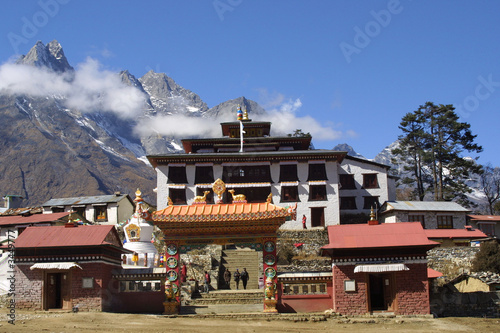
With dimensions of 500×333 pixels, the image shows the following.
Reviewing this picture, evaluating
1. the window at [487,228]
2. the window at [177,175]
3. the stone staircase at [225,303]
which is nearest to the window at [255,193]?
the window at [177,175]

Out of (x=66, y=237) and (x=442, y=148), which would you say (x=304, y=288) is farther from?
(x=442, y=148)

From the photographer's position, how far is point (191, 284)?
30.9 metres

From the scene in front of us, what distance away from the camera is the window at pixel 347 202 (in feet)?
172

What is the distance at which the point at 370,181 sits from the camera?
53.1 m

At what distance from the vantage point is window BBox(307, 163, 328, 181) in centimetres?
4931

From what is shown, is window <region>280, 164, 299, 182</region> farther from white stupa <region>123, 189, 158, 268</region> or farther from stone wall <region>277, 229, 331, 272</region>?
white stupa <region>123, 189, 158, 268</region>

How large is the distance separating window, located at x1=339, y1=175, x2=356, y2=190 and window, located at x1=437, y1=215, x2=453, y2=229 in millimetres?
8416

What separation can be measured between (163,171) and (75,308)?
2523 centimetres

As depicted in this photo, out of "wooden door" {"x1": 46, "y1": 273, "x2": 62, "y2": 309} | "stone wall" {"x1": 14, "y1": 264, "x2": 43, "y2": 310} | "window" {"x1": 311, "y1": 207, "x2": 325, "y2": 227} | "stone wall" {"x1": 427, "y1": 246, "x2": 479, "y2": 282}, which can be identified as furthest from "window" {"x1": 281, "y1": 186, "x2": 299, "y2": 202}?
"stone wall" {"x1": 14, "y1": 264, "x2": 43, "y2": 310}

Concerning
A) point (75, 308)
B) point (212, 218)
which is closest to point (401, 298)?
point (212, 218)

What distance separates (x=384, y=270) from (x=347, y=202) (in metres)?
28.7

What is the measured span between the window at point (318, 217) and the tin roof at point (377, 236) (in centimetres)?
2258

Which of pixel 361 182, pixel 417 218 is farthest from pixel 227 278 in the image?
pixel 361 182

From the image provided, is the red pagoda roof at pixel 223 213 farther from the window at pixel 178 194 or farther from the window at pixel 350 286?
the window at pixel 178 194
